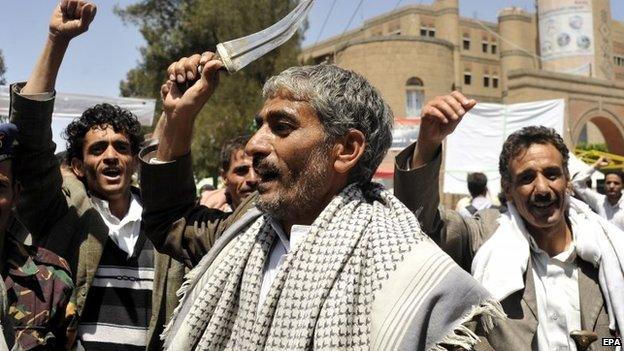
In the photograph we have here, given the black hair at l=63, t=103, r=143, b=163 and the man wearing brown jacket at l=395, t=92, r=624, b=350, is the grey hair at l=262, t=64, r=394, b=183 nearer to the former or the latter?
the man wearing brown jacket at l=395, t=92, r=624, b=350

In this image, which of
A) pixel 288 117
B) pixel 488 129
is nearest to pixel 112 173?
pixel 288 117

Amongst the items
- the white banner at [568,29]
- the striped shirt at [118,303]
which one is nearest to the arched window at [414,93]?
the white banner at [568,29]

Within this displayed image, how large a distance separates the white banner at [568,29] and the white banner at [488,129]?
6020 cm

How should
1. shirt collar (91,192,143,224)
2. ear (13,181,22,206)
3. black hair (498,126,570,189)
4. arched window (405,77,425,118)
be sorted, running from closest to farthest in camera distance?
ear (13,181,22,206) → black hair (498,126,570,189) → shirt collar (91,192,143,224) → arched window (405,77,425,118)

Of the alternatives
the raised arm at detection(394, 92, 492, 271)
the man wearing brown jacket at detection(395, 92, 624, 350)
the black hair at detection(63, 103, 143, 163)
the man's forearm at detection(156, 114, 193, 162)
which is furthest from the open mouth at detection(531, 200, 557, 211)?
the black hair at detection(63, 103, 143, 163)

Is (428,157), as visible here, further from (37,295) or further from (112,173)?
(112,173)

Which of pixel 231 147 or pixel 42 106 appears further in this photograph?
pixel 231 147

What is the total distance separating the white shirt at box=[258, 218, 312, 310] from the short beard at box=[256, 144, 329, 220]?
7 cm

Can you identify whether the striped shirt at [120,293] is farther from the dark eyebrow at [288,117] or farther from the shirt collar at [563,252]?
the shirt collar at [563,252]

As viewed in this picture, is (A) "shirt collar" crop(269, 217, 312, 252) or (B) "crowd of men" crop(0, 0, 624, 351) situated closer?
(B) "crowd of men" crop(0, 0, 624, 351)

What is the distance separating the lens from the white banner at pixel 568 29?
66.5 meters

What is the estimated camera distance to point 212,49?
21.2 m

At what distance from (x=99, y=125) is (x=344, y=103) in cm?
157

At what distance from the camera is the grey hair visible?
86.9 inches
